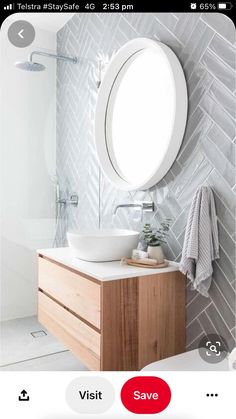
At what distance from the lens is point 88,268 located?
128cm

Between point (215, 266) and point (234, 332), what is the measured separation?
0.21 m

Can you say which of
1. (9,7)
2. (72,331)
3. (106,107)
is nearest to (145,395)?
(9,7)

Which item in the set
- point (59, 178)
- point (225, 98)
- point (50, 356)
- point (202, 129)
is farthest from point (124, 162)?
point (50, 356)

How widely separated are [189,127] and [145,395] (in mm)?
997

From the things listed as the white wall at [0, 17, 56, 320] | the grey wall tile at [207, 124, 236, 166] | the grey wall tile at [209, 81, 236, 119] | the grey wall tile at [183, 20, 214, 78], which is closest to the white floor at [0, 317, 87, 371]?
the white wall at [0, 17, 56, 320]

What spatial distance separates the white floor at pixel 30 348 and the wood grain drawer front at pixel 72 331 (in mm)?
110

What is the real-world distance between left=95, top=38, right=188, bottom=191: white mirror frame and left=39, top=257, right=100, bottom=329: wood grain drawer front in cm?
48

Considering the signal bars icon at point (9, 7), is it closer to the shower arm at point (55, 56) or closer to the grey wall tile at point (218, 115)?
the grey wall tile at point (218, 115)

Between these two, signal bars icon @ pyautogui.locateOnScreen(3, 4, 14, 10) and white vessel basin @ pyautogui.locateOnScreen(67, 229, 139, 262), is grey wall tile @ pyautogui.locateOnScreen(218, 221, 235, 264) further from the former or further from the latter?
signal bars icon @ pyautogui.locateOnScreen(3, 4, 14, 10)

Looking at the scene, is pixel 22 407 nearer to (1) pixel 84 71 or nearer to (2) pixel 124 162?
(2) pixel 124 162

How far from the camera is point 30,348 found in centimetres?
175

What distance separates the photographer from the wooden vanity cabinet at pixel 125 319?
1187mm

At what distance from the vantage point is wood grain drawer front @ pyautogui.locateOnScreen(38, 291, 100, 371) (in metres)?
1.23

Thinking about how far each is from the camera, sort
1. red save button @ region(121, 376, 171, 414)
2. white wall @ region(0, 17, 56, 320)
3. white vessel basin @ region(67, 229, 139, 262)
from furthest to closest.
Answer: white wall @ region(0, 17, 56, 320), white vessel basin @ region(67, 229, 139, 262), red save button @ region(121, 376, 171, 414)
